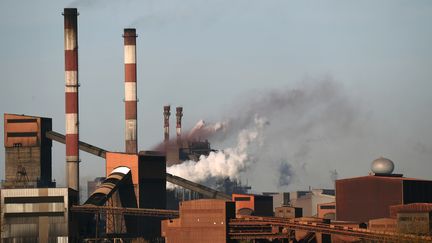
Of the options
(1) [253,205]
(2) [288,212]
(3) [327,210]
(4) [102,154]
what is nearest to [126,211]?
(4) [102,154]

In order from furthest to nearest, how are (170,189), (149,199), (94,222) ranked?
(170,189)
(149,199)
(94,222)

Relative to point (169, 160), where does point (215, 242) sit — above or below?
below

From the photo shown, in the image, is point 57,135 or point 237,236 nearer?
point 237,236

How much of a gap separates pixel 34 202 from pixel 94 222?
936cm

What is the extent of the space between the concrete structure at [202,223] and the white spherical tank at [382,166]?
95.7ft

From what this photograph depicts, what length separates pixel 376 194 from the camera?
118 metres

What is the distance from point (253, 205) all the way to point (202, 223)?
4008cm

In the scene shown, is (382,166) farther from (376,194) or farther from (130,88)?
(130,88)

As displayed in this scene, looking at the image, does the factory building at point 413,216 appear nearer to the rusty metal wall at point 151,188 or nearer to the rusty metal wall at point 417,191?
the rusty metal wall at point 417,191

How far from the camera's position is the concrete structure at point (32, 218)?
352ft

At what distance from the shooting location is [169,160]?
167125 millimetres

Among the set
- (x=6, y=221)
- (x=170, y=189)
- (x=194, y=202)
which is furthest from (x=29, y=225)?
(x=170, y=189)

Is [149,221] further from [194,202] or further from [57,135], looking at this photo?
[194,202]

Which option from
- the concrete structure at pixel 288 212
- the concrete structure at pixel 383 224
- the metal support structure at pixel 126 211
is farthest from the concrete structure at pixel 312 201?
the concrete structure at pixel 383 224
